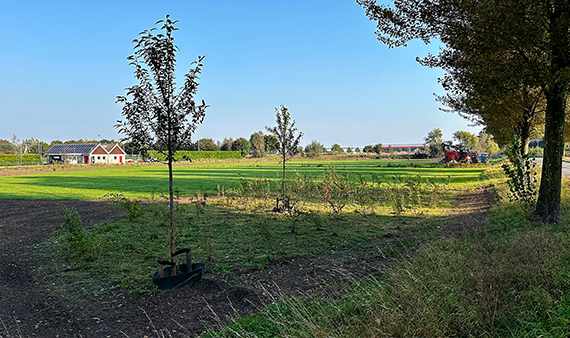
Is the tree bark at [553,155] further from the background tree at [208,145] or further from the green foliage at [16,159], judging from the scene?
the background tree at [208,145]

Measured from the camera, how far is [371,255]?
6.86 meters

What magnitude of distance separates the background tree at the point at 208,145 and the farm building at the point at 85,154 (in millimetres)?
33577

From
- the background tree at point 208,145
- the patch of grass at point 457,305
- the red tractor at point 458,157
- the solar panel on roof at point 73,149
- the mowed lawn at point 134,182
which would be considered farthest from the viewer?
the background tree at point 208,145

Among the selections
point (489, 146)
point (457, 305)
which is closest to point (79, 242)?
point (457, 305)

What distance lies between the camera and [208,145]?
120688mm

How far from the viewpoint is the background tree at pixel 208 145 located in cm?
11879

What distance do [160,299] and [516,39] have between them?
26.2ft

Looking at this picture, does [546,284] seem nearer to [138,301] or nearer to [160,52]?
[138,301]

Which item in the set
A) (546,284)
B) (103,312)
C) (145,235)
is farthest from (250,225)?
(546,284)

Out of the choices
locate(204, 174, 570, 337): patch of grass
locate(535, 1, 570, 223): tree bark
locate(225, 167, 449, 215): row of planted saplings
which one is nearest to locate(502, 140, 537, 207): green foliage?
locate(535, 1, 570, 223): tree bark

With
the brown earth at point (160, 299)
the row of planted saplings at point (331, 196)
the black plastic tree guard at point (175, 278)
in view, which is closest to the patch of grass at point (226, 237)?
the black plastic tree guard at point (175, 278)

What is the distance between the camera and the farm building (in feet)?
263

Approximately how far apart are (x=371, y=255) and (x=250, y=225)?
13.7ft

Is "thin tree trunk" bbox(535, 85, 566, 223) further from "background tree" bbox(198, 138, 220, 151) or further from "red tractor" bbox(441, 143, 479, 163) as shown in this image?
"background tree" bbox(198, 138, 220, 151)
